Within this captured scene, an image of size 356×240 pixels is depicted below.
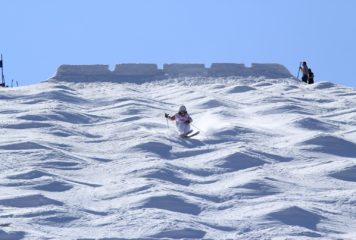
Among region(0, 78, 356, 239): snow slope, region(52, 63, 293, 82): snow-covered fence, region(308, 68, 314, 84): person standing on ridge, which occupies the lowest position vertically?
region(0, 78, 356, 239): snow slope

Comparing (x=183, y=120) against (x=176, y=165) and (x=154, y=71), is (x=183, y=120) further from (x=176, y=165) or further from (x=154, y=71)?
(x=154, y=71)

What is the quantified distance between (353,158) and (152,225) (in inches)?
209

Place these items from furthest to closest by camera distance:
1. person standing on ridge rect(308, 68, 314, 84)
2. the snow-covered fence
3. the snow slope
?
person standing on ridge rect(308, 68, 314, 84) < the snow-covered fence < the snow slope

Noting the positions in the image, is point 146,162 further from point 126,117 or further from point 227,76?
point 227,76

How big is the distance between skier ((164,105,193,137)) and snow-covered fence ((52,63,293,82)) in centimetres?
837

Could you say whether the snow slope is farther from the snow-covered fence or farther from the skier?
the snow-covered fence

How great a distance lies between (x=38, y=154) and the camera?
20750 mm

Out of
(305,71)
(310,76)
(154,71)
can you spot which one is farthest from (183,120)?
(305,71)

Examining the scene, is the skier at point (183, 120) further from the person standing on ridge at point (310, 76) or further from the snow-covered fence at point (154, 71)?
the person standing on ridge at point (310, 76)

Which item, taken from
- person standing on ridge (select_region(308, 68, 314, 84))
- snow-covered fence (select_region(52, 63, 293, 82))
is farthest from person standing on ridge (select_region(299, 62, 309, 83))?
snow-covered fence (select_region(52, 63, 293, 82))

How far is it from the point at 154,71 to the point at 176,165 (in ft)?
37.6

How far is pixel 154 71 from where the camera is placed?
3162 centimetres

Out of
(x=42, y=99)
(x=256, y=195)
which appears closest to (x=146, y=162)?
(x=256, y=195)

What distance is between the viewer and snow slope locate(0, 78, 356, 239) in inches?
672
